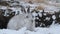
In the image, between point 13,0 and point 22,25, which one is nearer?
point 22,25

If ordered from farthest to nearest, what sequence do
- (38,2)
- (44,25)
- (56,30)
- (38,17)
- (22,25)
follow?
(38,2) → (38,17) → (44,25) → (22,25) → (56,30)

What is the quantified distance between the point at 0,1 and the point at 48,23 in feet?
6.11

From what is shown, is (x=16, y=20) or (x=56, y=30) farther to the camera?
(x=16, y=20)

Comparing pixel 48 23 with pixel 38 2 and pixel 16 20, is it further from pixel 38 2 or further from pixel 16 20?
pixel 38 2

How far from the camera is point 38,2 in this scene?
3.88 m

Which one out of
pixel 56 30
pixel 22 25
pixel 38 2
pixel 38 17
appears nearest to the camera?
pixel 56 30

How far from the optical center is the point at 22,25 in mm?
2090

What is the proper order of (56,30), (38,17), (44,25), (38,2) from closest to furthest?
(56,30)
(44,25)
(38,17)
(38,2)

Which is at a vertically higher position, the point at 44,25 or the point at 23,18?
the point at 23,18

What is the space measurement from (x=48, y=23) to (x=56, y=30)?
1.72ft

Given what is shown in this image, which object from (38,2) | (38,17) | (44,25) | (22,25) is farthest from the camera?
(38,2)

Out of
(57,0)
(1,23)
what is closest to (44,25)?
(1,23)

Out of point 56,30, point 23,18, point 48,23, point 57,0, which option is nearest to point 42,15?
point 48,23

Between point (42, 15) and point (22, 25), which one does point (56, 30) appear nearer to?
point (22, 25)
